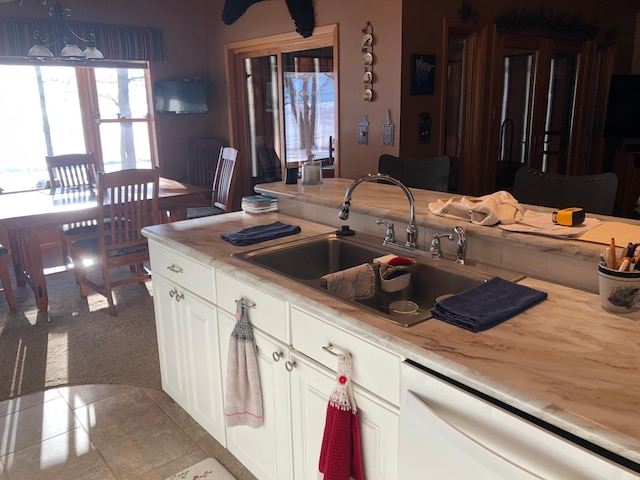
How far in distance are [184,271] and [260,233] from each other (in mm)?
347

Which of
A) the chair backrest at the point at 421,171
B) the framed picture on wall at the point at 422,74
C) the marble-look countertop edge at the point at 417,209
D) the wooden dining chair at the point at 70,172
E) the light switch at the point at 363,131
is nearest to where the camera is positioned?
the marble-look countertop edge at the point at 417,209

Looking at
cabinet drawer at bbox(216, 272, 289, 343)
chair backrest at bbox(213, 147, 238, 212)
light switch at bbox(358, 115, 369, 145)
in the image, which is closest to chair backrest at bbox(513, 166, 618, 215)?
light switch at bbox(358, 115, 369, 145)

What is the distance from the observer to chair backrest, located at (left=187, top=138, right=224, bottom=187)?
6.15 meters

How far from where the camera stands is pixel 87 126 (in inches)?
217

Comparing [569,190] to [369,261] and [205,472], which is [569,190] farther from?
[205,472]

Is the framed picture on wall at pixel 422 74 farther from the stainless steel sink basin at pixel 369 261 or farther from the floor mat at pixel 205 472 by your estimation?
the floor mat at pixel 205 472

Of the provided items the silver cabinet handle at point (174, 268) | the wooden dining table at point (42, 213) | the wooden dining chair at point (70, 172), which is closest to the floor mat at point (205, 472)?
the silver cabinet handle at point (174, 268)

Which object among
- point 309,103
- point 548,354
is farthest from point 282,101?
point 548,354

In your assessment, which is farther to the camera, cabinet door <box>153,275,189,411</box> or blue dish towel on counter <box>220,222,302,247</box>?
cabinet door <box>153,275,189,411</box>

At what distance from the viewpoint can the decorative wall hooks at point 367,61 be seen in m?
4.16

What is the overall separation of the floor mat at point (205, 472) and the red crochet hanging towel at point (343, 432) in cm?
81

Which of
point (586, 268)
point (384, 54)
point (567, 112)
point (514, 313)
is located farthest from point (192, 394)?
point (567, 112)

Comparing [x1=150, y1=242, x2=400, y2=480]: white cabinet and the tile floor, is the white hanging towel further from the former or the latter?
the tile floor

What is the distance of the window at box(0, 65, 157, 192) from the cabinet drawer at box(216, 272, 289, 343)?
14.0ft
